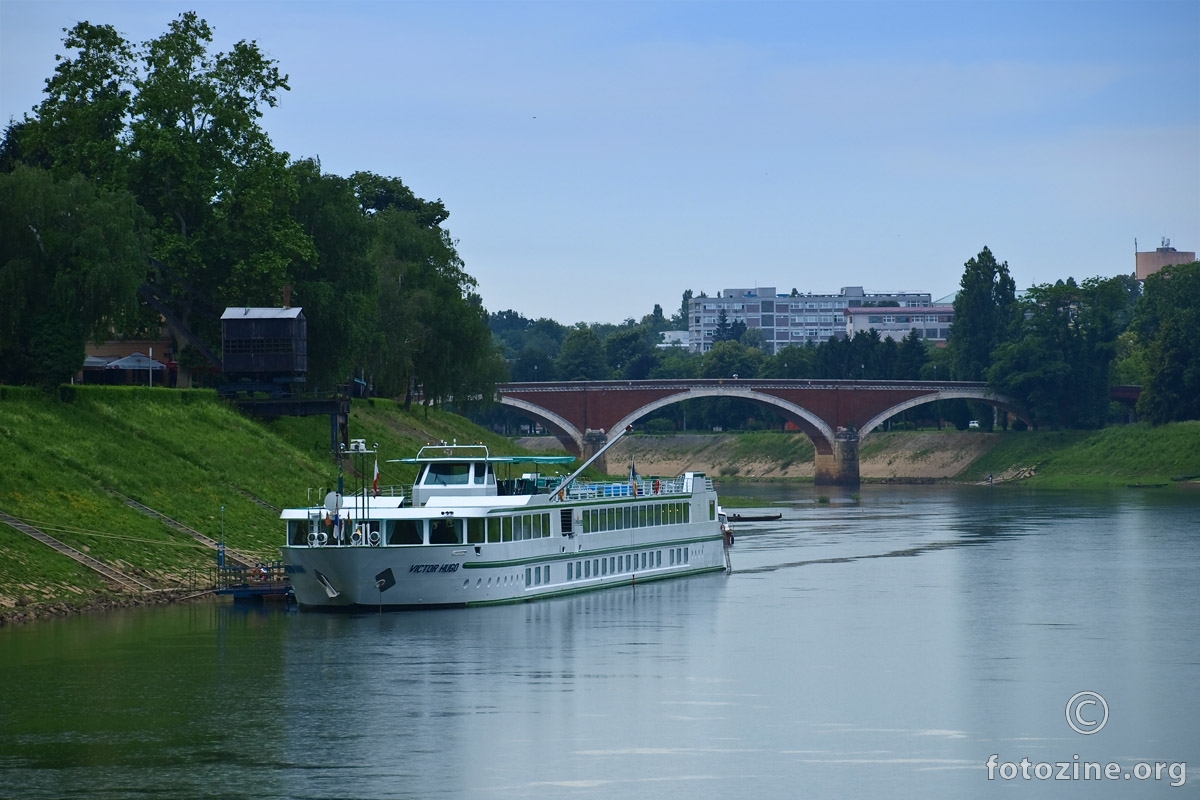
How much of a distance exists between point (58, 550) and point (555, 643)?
17.4m

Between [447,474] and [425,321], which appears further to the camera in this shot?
[425,321]

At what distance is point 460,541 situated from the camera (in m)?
57.5

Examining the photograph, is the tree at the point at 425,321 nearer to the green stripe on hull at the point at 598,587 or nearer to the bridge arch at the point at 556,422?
the green stripe on hull at the point at 598,587

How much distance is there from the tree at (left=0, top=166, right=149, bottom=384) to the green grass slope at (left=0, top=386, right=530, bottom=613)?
240 centimetres

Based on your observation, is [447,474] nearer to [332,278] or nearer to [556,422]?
[332,278]

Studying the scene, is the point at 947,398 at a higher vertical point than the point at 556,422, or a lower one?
higher

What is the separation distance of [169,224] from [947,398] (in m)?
117

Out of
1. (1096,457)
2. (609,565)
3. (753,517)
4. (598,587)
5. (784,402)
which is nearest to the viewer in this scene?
(598,587)

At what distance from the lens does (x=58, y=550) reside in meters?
58.0

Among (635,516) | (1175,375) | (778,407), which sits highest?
(1175,375)

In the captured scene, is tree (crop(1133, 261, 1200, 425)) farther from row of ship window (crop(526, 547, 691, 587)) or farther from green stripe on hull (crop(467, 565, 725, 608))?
row of ship window (crop(526, 547, 691, 587))

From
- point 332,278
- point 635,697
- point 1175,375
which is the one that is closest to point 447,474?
point 635,697

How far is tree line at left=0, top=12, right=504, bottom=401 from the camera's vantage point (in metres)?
77.1

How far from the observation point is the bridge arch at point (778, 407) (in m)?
179
